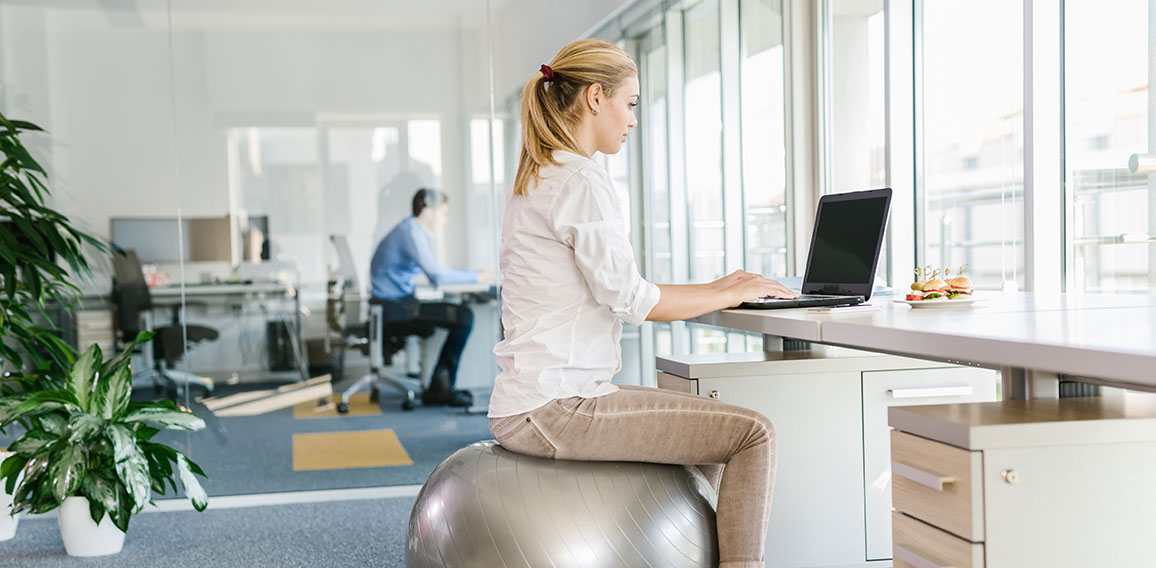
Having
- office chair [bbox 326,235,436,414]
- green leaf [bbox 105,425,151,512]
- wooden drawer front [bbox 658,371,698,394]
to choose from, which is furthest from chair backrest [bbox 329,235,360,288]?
wooden drawer front [bbox 658,371,698,394]

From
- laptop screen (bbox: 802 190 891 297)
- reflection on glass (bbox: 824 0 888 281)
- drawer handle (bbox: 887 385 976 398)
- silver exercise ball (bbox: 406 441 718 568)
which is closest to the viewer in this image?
silver exercise ball (bbox: 406 441 718 568)

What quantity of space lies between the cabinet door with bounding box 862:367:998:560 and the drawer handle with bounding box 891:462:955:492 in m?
1.12

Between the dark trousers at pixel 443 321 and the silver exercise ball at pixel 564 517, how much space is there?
2316mm

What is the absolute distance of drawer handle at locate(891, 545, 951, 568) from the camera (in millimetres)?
1620

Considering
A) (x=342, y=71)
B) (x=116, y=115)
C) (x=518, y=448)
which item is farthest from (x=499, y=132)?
(x=518, y=448)

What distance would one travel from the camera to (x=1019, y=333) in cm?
147

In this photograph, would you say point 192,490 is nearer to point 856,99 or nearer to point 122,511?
point 122,511

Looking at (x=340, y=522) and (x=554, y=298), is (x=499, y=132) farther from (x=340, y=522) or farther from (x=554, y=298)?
(x=554, y=298)

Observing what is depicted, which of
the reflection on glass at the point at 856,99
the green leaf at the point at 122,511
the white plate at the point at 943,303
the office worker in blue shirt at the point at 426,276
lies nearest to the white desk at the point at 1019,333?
the white plate at the point at 943,303

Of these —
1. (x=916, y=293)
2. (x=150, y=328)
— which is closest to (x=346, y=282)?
(x=150, y=328)

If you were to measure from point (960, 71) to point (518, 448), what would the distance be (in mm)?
2004

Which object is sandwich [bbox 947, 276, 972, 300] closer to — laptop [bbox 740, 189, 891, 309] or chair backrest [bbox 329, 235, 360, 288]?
laptop [bbox 740, 189, 891, 309]

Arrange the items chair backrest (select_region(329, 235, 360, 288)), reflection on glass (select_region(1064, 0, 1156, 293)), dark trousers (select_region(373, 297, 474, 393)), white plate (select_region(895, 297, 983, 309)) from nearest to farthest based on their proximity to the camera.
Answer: white plate (select_region(895, 297, 983, 309))
reflection on glass (select_region(1064, 0, 1156, 293))
chair backrest (select_region(329, 235, 360, 288))
dark trousers (select_region(373, 297, 474, 393))

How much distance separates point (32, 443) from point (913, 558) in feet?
9.44
